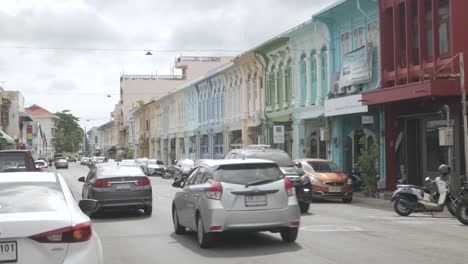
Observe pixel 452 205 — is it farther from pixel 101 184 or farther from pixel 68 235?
pixel 68 235

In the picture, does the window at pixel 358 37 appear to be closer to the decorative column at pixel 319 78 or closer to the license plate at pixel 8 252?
the decorative column at pixel 319 78

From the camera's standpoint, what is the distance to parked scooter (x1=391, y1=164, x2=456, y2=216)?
1631 centimetres

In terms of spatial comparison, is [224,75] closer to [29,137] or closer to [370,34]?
[370,34]

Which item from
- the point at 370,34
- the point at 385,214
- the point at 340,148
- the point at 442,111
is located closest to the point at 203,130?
the point at 340,148

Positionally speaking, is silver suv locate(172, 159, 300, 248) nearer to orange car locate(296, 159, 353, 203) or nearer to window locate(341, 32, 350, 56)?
orange car locate(296, 159, 353, 203)

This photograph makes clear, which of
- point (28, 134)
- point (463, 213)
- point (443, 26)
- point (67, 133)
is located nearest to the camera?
point (463, 213)

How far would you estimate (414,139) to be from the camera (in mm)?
25531

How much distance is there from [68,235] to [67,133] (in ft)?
501

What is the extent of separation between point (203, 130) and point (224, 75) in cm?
881

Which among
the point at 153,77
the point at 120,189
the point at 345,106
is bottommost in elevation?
the point at 120,189

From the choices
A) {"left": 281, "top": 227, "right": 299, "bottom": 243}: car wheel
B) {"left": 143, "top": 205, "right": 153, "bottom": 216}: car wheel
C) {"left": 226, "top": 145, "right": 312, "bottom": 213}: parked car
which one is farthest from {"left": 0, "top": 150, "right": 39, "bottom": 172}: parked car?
{"left": 281, "top": 227, "right": 299, "bottom": 243}: car wheel

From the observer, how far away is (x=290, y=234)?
11.6 meters

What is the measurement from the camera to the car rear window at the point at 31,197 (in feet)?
20.4

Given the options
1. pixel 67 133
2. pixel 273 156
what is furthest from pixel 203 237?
pixel 67 133
